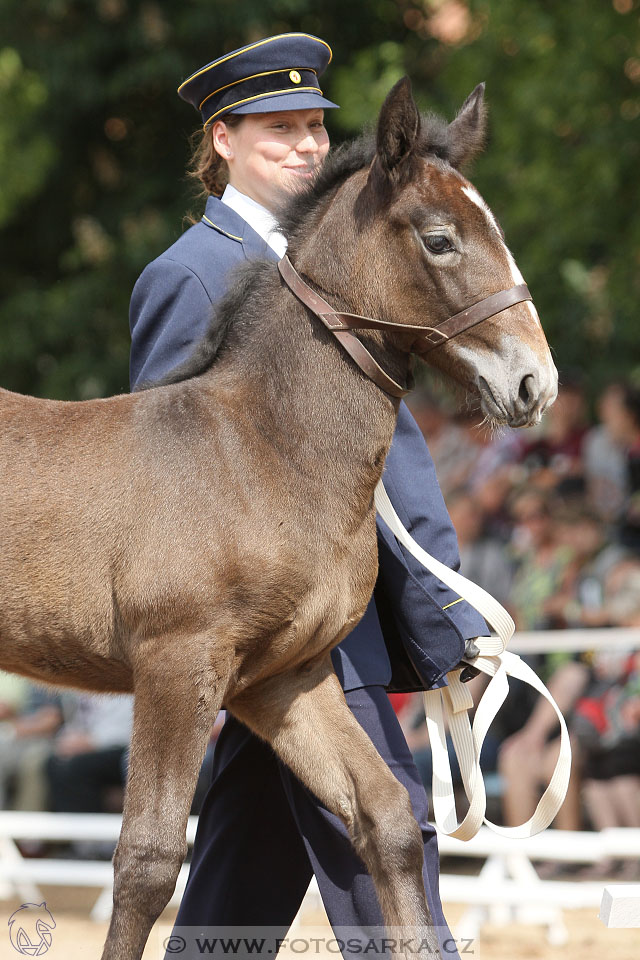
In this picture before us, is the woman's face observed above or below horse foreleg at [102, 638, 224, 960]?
above

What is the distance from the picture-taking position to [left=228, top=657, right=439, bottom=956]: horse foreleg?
321 centimetres

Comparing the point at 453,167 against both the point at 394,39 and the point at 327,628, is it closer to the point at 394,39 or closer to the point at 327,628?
the point at 327,628

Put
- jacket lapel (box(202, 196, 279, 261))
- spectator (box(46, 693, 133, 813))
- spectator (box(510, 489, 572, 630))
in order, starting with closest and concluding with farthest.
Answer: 1. jacket lapel (box(202, 196, 279, 261))
2. spectator (box(510, 489, 572, 630))
3. spectator (box(46, 693, 133, 813))

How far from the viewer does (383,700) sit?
3.53 metres

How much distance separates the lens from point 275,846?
3654 millimetres

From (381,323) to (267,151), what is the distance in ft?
3.01

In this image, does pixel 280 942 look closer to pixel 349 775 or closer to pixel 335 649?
pixel 349 775

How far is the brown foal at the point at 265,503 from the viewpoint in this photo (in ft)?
9.88

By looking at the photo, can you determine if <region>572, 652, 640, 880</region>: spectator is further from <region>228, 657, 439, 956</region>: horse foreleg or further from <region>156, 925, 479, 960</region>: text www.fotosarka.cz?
<region>228, 657, 439, 956</region>: horse foreleg

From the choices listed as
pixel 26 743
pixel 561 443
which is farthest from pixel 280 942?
pixel 561 443

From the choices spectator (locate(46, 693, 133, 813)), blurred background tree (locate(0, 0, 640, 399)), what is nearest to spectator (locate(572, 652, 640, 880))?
spectator (locate(46, 693, 133, 813))

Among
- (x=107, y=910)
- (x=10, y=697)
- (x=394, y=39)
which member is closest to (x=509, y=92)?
(x=394, y=39)

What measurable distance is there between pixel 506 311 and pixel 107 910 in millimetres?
5049

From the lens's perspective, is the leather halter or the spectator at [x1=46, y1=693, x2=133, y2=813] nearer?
the leather halter
